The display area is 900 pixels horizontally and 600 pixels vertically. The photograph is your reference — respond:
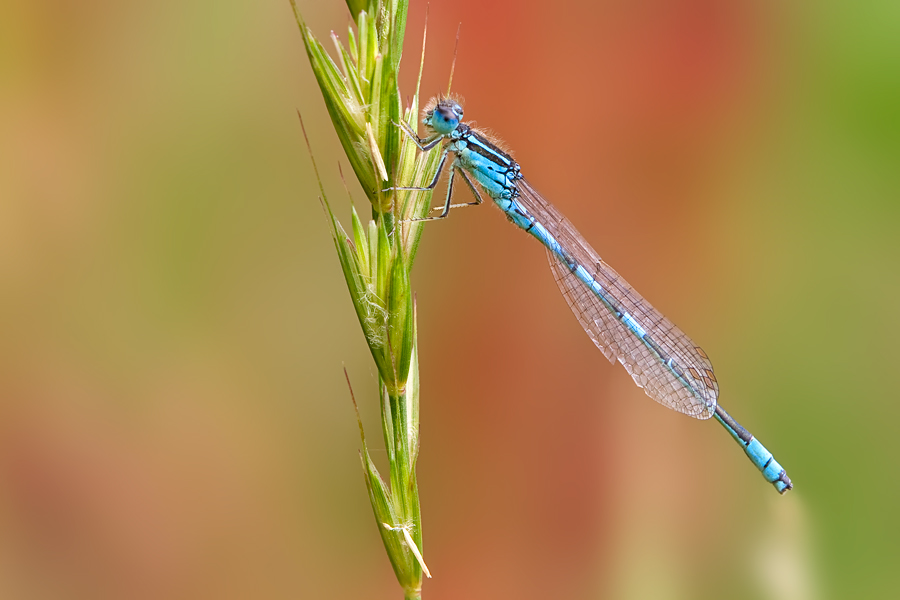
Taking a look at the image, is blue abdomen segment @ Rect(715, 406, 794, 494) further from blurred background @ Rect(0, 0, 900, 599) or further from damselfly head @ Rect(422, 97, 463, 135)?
damselfly head @ Rect(422, 97, 463, 135)

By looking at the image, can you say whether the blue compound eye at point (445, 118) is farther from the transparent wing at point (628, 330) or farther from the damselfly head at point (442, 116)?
the transparent wing at point (628, 330)

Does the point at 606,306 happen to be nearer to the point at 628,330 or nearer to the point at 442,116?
the point at 628,330

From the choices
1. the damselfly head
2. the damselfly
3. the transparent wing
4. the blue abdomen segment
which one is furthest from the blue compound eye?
the blue abdomen segment

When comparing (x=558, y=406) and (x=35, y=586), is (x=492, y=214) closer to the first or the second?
(x=558, y=406)

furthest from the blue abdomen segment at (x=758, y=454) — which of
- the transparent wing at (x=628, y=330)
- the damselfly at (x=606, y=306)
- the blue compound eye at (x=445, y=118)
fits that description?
the blue compound eye at (x=445, y=118)

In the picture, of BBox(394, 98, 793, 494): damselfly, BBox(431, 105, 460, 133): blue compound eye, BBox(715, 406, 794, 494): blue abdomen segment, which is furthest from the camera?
BBox(394, 98, 793, 494): damselfly

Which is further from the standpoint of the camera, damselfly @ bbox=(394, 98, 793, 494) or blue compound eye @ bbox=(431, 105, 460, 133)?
damselfly @ bbox=(394, 98, 793, 494)

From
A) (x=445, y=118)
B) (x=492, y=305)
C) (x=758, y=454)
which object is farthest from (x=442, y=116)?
(x=758, y=454)
